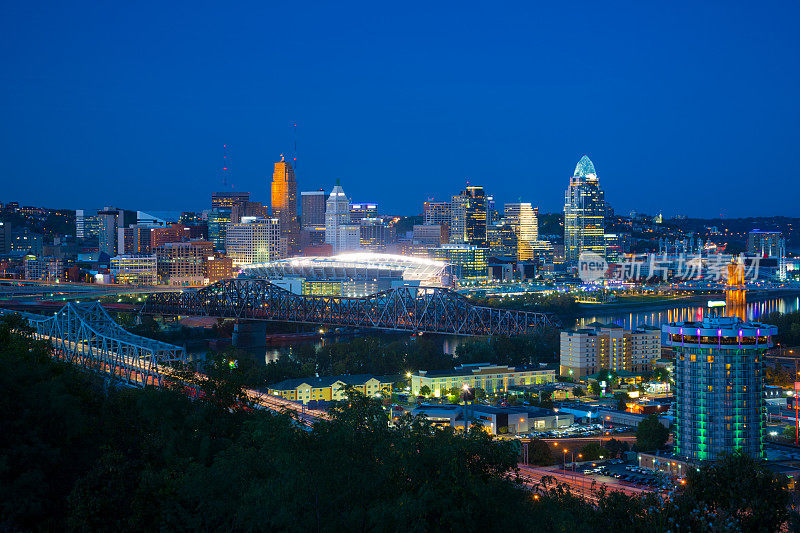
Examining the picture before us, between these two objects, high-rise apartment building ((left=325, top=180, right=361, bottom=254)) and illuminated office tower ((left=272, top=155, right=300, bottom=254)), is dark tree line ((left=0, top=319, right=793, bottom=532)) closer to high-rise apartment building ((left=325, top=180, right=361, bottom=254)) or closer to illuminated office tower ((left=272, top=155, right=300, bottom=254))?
high-rise apartment building ((left=325, top=180, right=361, bottom=254))

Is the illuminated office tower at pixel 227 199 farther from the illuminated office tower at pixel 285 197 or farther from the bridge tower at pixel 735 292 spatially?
the bridge tower at pixel 735 292

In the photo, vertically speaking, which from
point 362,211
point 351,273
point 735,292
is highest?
point 362,211

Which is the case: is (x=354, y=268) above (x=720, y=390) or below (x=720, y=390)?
above

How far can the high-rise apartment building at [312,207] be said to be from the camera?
114500 mm

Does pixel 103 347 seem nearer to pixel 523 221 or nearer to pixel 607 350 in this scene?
pixel 607 350

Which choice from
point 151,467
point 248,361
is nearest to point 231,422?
point 151,467

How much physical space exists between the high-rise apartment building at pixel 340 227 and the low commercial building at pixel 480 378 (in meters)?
66.0

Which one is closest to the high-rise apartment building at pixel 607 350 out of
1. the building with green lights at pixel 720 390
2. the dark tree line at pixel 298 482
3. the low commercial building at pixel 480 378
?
the low commercial building at pixel 480 378

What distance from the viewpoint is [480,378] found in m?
30.1

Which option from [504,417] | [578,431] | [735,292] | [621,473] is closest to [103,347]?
[504,417]

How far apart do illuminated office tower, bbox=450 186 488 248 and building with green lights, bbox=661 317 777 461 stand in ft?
278

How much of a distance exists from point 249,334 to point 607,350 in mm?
18804

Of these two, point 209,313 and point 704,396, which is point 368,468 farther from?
point 209,313

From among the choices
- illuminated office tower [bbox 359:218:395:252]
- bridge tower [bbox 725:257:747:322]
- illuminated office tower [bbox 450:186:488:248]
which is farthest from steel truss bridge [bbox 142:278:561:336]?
illuminated office tower [bbox 450:186:488:248]
